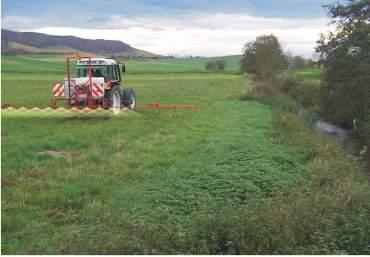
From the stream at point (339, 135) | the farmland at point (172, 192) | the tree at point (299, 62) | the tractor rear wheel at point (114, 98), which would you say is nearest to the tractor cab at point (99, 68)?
the tractor rear wheel at point (114, 98)

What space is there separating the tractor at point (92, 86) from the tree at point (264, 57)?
165ft

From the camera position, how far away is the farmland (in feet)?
23.4

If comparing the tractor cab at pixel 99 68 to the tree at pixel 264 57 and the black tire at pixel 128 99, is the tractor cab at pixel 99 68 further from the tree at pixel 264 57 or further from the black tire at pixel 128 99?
the tree at pixel 264 57

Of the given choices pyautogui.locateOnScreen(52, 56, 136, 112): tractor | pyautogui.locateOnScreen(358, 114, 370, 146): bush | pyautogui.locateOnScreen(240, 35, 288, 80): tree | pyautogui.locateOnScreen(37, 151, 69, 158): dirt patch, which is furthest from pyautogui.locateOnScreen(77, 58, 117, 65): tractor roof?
pyautogui.locateOnScreen(240, 35, 288, 80): tree

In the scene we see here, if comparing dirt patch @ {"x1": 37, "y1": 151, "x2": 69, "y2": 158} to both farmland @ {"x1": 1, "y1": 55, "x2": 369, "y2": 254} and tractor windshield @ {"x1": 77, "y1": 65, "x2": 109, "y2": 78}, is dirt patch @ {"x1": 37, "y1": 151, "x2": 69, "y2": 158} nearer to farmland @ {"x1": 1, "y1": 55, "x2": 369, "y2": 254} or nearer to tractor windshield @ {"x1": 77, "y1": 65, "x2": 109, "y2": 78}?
farmland @ {"x1": 1, "y1": 55, "x2": 369, "y2": 254}

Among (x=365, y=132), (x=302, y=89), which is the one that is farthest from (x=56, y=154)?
(x=302, y=89)

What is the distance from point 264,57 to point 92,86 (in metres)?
56.2

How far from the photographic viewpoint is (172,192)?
9734 millimetres

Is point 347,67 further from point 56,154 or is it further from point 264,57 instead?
point 264,57

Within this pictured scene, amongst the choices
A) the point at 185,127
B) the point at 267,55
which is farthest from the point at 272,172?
the point at 267,55

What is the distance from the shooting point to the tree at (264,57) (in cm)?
7156

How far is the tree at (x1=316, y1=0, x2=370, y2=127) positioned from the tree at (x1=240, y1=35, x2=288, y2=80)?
127 feet

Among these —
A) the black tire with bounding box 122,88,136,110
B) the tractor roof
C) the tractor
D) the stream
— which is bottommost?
the stream

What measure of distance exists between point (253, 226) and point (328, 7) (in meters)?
28.1
